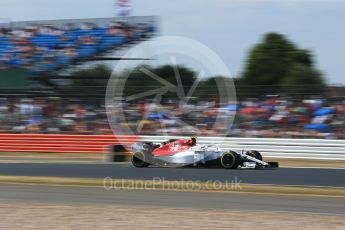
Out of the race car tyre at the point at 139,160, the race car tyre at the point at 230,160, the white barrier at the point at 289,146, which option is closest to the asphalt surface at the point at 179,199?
the race car tyre at the point at 230,160

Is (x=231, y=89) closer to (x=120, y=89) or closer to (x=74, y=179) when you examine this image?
(x=120, y=89)

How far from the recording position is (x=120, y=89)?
20.5 meters

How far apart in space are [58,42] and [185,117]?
1152 centimetres

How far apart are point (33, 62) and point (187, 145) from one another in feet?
50.9

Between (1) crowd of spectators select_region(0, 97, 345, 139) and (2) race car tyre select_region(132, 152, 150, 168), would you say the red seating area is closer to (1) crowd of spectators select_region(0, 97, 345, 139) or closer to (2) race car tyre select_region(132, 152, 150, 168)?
(1) crowd of spectators select_region(0, 97, 345, 139)

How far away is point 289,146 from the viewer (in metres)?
17.3

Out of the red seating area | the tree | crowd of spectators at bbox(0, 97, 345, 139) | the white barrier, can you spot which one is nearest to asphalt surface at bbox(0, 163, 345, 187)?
the white barrier

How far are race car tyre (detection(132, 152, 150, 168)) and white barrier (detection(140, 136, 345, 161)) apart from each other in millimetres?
3848

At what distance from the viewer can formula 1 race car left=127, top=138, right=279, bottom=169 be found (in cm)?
1358

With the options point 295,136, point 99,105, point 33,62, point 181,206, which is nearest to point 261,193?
point 181,206

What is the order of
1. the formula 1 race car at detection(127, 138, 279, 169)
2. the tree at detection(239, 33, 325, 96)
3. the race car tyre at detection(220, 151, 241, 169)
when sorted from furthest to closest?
the tree at detection(239, 33, 325, 96), the formula 1 race car at detection(127, 138, 279, 169), the race car tyre at detection(220, 151, 241, 169)

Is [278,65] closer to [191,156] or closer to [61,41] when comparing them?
[61,41]

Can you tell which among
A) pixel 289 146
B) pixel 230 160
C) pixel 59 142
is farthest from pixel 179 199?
pixel 59 142

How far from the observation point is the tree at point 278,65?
4244cm
